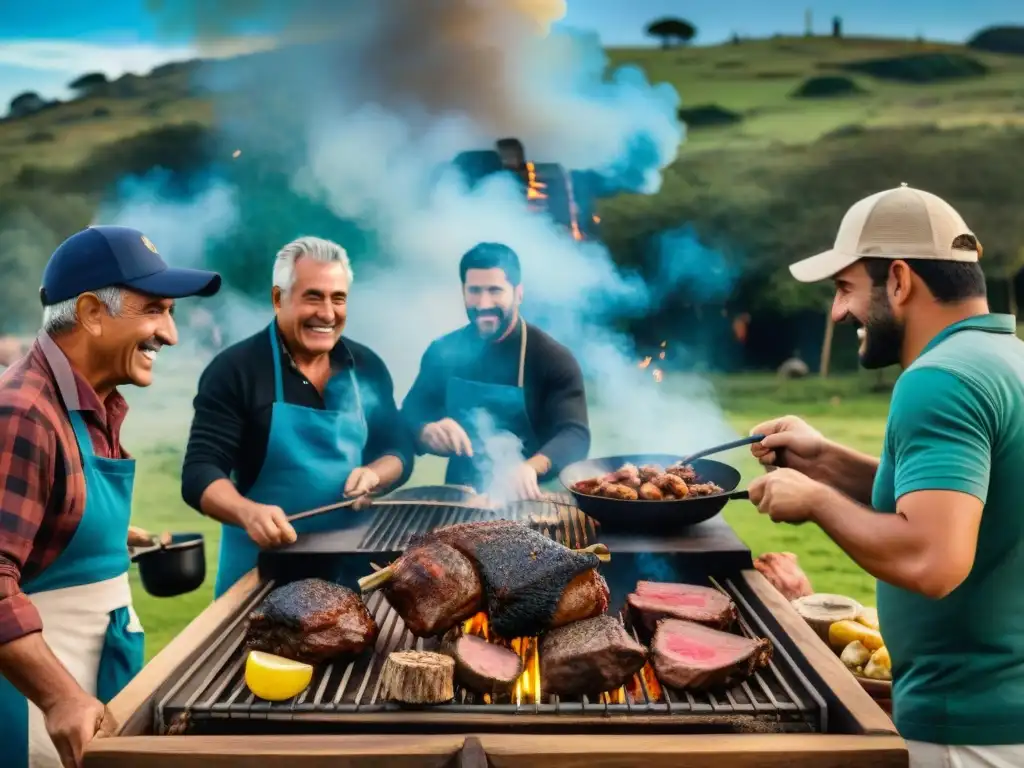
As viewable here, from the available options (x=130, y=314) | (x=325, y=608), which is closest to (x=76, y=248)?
(x=130, y=314)

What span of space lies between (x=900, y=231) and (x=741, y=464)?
376 inches

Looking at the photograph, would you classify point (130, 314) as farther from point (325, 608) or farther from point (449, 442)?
point (449, 442)

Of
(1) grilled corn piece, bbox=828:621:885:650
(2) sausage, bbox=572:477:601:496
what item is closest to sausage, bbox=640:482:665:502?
(2) sausage, bbox=572:477:601:496

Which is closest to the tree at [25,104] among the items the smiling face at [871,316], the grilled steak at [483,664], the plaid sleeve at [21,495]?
the plaid sleeve at [21,495]

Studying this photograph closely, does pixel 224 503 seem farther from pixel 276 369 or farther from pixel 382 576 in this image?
pixel 382 576

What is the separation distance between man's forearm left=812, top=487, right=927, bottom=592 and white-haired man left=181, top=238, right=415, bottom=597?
230 cm

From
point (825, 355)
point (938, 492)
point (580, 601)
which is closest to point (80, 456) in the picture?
point (580, 601)

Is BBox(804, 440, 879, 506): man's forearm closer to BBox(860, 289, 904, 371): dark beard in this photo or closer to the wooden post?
BBox(860, 289, 904, 371): dark beard

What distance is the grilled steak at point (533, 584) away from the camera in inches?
100

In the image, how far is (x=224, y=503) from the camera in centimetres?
356

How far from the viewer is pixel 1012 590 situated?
7.30 feet

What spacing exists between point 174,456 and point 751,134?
12.4 m

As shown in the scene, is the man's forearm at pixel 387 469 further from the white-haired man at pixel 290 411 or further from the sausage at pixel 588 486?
the sausage at pixel 588 486

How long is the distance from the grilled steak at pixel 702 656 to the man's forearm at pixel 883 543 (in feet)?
1.39
